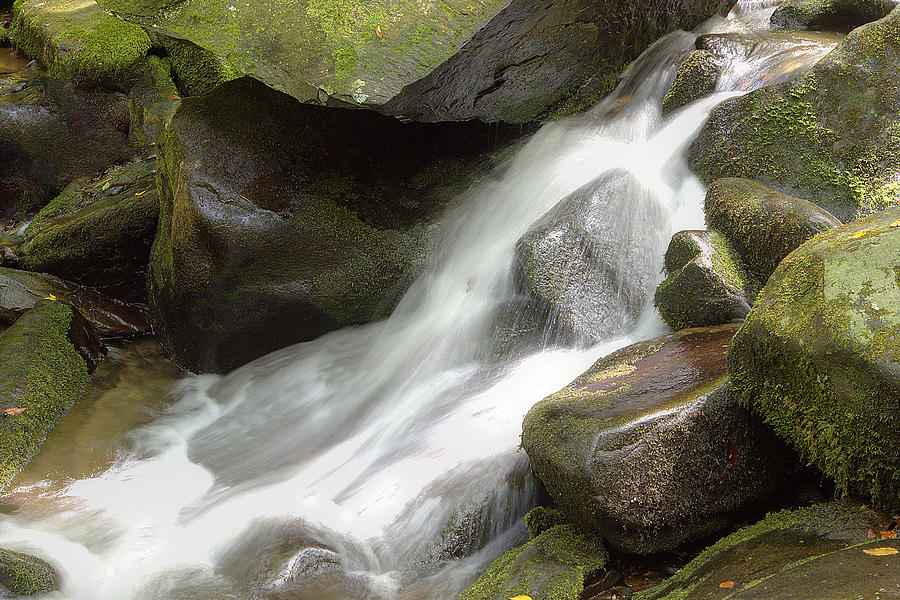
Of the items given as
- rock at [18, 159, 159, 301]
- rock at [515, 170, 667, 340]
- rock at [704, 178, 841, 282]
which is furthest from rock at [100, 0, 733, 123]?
rock at [18, 159, 159, 301]

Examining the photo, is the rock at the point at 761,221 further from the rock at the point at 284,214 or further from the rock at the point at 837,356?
the rock at the point at 284,214

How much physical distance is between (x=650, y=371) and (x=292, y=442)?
2681 mm

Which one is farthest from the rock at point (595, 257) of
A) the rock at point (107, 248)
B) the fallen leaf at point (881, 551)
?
the rock at point (107, 248)

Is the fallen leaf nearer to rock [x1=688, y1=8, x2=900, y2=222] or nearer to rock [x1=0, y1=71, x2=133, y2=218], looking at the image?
rock [x1=688, y1=8, x2=900, y2=222]

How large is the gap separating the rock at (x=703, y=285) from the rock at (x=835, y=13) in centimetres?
366

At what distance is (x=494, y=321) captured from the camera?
5.08 m

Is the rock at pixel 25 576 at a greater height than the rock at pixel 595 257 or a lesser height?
lesser

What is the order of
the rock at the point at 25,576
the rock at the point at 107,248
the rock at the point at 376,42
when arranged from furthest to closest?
1. the rock at the point at 107,248
2. the rock at the point at 376,42
3. the rock at the point at 25,576

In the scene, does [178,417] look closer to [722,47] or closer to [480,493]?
[480,493]

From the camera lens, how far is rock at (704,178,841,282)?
420cm

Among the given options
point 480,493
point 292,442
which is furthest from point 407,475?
point 292,442

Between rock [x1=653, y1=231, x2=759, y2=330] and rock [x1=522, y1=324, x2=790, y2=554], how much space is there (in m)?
0.78

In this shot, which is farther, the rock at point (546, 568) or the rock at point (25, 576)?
the rock at point (25, 576)

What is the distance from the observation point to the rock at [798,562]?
228 centimetres
